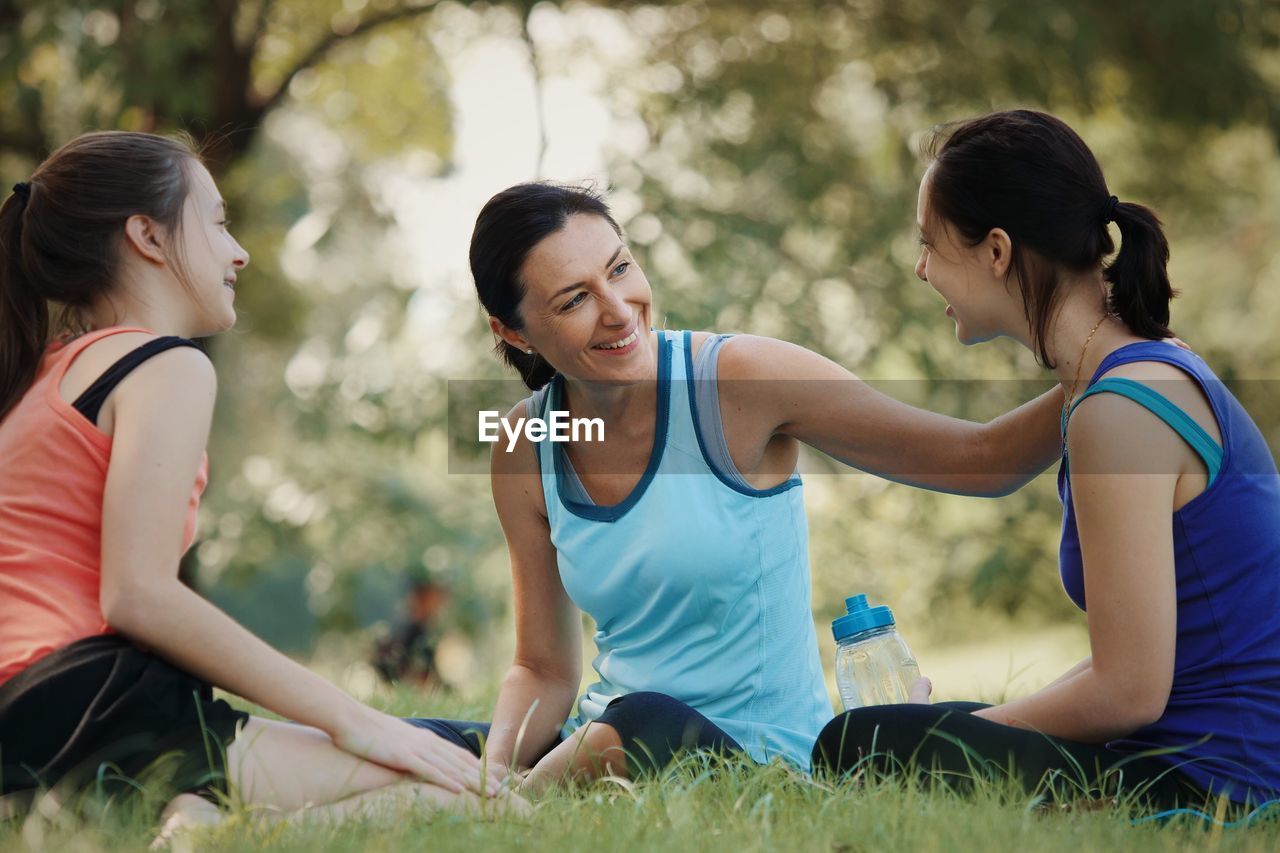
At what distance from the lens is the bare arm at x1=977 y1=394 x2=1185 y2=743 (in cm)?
233

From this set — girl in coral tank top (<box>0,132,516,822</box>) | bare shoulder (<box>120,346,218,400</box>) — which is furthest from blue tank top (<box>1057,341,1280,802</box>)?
bare shoulder (<box>120,346,218,400</box>)

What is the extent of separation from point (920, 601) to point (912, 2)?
4384 millimetres

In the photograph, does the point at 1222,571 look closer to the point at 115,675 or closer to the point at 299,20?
the point at 115,675

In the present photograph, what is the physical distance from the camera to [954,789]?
8.10ft

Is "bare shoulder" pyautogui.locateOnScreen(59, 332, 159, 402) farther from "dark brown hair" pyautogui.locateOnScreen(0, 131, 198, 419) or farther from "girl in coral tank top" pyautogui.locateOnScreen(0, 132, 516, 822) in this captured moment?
"dark brown hair" pyautogui.locateOnScreen(0, 131, 198, 419)

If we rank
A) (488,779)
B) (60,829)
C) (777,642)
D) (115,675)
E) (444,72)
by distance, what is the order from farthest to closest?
(444,72)
(777,642)
(488,779)
(115,675)
(60,829)

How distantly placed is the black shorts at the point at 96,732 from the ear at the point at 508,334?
1.28 m

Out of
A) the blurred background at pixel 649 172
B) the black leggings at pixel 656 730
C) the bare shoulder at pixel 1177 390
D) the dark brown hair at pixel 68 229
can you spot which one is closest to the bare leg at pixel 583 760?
the black leggings at pixel 656 730

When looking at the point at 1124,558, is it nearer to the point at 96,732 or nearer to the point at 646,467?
the point at 646,467

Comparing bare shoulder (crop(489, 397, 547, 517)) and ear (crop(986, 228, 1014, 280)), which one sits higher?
ear (crop(986, 228, 1014, 280))

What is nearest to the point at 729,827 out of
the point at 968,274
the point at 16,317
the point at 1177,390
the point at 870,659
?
the point at 870,659

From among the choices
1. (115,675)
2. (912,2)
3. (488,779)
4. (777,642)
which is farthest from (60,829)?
(912,2)

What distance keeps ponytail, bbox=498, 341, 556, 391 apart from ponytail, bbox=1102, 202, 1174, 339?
1.44m

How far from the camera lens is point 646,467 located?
312 centimetres
